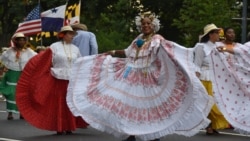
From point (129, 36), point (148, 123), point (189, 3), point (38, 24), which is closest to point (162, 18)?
point (129, 36)

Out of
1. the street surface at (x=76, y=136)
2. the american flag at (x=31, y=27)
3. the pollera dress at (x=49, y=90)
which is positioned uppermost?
the american flag at (x=31, y=27)

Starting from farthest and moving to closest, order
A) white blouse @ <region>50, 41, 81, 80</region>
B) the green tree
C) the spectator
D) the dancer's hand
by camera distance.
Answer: the green tree, the spectator, white blouse @ <region>50, 41, 81, 80</region>, the dancer's hand

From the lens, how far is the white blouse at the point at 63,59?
1104cm

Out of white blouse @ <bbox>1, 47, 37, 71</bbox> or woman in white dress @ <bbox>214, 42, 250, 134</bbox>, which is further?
white blouse @ <bbox>1, 47, 37, 71</bbox>

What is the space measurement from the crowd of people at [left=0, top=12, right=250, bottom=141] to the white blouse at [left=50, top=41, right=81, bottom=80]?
0.05ft

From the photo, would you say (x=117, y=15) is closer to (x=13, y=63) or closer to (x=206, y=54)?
(x=13, y=63)

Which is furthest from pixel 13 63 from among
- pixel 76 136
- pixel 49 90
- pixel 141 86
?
pixel 141 86

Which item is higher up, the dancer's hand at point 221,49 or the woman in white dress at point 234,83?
the dancer's hand at point 221,49

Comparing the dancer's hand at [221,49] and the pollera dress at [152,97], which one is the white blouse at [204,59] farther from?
the pollera dress at [152,97]

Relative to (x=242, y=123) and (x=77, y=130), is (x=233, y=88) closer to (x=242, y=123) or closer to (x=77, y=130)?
(x=242, y=123)

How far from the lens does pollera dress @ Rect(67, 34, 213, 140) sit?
8609mm

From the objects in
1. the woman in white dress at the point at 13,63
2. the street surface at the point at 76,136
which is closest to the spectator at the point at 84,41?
the street surface at the point at 76,136

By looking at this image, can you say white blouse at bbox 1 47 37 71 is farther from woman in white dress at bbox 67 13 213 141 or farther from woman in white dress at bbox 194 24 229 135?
woman in white dress at bbox 67 13 213 141

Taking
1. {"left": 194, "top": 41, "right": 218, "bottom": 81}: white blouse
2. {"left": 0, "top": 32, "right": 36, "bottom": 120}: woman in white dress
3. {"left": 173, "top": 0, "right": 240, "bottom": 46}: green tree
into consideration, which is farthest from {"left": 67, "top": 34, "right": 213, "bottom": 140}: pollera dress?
{"left": 173, "top": 0, "right": 240, "bottom": 46}: green tree
